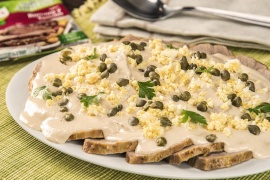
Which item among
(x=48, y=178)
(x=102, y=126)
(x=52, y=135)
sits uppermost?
(x=102, y=126)

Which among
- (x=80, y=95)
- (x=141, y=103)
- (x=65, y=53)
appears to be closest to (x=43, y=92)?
(x=80, y=95)

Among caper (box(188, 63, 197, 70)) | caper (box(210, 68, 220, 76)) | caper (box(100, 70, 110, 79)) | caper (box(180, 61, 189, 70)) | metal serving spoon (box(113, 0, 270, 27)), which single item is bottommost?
caper (box(100, 70, 110, 79))

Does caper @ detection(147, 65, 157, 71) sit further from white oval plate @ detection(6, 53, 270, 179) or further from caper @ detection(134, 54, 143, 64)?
white oval plate @ detection(6, 53, 270, 179)

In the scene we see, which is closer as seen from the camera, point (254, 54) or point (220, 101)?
point (220, 101)

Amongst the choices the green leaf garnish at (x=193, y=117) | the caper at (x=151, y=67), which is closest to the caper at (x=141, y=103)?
the green leaf garnish at (x=193, y=117)

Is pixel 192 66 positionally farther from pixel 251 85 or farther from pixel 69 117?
pixel 69 117

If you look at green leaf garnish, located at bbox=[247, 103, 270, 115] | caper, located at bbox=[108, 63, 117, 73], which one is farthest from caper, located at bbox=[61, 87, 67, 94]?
green leaf garnish, located at bbox=[247, 103, 270, 115]

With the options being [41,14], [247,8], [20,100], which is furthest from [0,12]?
[247,8]

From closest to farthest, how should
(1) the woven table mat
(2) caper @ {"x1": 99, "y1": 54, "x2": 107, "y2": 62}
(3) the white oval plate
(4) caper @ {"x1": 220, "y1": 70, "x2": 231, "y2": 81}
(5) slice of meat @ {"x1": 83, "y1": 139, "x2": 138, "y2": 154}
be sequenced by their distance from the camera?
(3) the white oval plate → (5) slice of meat @ {"x1": 83, "y1": 139, "x2": 138, "y2": 154} → (1) the woven table mat → (4) caper @ {"x1": 220, "y1": 70, "x2": 231, "y2": 81} → (2) caper @ {"x1": 99, "y1": 54, "x2": 107, "y2": 62}

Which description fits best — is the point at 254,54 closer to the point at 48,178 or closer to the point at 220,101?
the point at 220,101
